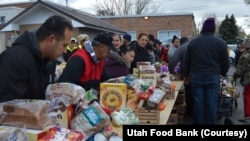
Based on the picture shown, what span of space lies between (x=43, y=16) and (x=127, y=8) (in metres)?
31.1

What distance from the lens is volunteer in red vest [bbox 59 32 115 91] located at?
10.2 feet

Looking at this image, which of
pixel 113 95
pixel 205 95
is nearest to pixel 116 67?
pixel 113 95

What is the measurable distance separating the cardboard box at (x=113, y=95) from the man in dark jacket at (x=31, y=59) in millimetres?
779

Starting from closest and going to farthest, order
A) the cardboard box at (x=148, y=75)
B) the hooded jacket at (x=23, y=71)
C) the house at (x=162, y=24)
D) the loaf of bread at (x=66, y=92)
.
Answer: the hooded jacket at (x=23, y=71)
the loaf of bread at (x=66, y=92)
the cardboard box at (x=148, y=75)
the house at (x=162, y=24)

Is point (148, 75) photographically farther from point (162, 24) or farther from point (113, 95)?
point (162, 24)

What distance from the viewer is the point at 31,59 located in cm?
216

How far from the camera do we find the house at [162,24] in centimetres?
2917

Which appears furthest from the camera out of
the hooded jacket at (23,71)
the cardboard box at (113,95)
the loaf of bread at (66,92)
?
the cardboard box at (113,95)

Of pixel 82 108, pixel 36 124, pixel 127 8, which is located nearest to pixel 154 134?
pixel 82 108

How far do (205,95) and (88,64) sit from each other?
2.77m

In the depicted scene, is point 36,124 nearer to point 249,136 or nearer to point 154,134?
point 154,134

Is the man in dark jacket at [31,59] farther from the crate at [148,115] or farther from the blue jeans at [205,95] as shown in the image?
the blue jeans at [205,95]

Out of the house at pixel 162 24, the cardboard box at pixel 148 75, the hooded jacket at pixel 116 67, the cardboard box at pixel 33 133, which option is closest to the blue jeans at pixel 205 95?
the cardboard box at pixel 148 75

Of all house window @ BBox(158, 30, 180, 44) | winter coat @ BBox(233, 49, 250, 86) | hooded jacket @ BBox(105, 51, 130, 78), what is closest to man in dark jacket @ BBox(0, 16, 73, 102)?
hooded jacket @ BBox(105, 51, 130, 78)
